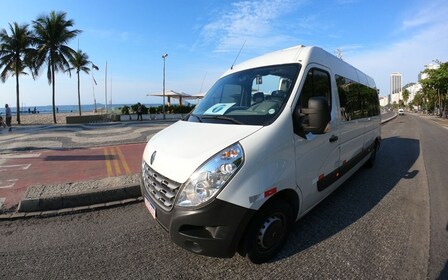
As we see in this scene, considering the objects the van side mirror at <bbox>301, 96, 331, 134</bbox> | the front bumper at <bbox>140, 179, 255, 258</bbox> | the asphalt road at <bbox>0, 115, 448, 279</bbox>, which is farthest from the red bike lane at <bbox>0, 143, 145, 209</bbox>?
the van side mirror at <bbox>301, 96, 331, 134</bbox>

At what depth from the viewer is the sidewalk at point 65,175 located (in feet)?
14.7

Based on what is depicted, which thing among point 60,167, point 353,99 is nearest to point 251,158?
point 353,99

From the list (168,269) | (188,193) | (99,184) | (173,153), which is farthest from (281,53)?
(99,184)

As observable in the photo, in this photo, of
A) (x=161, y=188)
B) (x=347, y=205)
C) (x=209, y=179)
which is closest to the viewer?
(x=209, y=179)

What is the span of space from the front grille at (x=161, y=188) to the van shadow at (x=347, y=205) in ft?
4.41

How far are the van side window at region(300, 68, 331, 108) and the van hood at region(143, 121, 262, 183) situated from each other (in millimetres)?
879

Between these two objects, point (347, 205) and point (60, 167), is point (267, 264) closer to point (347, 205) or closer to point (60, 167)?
point (347, 205)

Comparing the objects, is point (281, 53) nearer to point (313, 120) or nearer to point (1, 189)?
point (313, 120)

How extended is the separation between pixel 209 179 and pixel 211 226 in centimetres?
42

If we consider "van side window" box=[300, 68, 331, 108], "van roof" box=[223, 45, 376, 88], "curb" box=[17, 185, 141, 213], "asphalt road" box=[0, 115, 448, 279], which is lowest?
"asphalt road" box=[0, 115, 448, 279]

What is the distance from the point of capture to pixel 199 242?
8.39ft

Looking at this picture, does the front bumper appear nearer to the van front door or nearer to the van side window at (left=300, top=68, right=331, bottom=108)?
the van front door

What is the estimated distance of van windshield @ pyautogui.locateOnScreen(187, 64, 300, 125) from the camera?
318 centimetres

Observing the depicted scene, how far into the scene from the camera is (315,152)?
3.49 m
